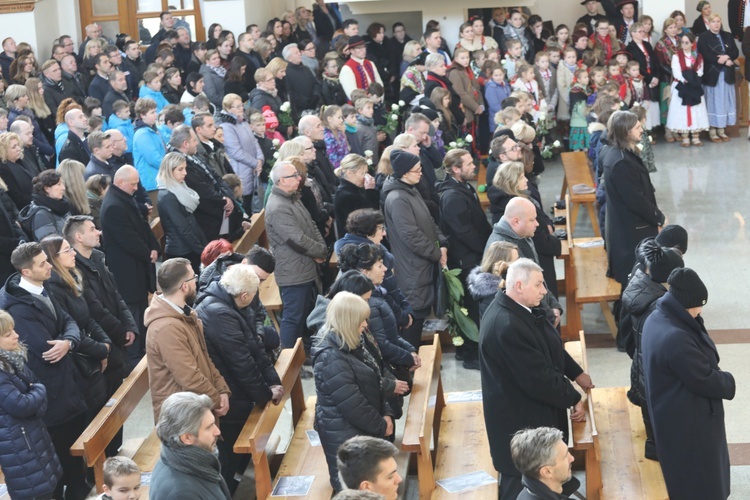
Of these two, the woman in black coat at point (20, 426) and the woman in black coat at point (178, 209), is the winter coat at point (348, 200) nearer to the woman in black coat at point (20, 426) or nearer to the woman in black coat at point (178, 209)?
the woman in black coat at point (178, 209)

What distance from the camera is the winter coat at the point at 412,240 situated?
8.76 meters

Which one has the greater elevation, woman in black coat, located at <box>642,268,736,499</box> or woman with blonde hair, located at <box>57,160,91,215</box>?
woman with blonde hair, located at <box>57,160,91,215</box>

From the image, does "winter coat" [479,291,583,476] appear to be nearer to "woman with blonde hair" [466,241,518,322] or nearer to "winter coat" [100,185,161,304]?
"woman with blonde hair" [466,241,518,322]

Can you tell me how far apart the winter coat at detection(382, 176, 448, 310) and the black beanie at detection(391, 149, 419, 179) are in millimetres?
91

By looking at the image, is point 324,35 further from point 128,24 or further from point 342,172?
point 342,172

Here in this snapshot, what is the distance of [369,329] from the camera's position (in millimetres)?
6812

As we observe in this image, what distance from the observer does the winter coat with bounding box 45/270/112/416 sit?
7.03 meters

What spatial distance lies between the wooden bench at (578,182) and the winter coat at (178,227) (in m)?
4.30

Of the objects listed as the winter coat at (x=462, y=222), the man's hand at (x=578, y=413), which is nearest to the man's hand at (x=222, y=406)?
the man's hand at (x=578, y=413)

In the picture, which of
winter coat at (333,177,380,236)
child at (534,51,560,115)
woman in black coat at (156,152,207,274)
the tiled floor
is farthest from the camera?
child at (534,51,560,115)

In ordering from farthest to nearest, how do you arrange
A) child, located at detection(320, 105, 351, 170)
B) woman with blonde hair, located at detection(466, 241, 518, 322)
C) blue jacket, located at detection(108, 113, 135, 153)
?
blue jacket, located at detection(108, 113, 135, 153) < child, located at detection(320, 105, 351, 170) < woman with blonde hair, located at detection(466, 241, 518, 322)

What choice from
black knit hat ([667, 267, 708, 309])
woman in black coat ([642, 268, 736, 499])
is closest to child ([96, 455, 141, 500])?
woman in black coat ([642, 268, 736, 499])

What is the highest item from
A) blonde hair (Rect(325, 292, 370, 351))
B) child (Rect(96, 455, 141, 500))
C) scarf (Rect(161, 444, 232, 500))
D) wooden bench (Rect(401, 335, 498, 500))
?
blonde hair (Rect(325, 292, 370, 351))

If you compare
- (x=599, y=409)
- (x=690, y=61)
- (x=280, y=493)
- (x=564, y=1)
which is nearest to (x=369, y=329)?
(x=280, y=493)
